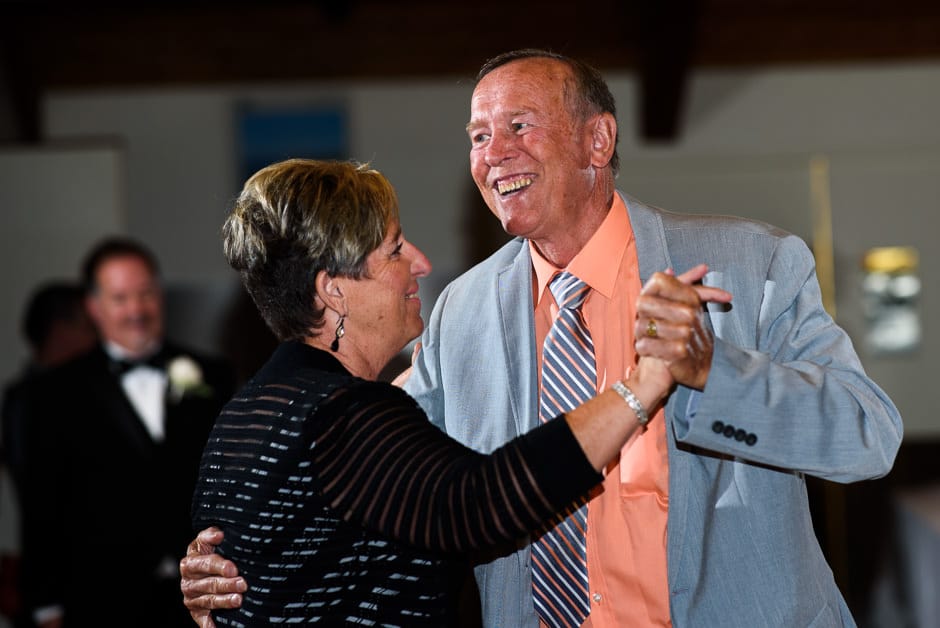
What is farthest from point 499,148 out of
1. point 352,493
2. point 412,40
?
point 412,40

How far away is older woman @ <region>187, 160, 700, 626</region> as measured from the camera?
5.65 ft

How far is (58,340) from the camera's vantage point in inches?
207

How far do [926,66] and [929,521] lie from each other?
423 cm

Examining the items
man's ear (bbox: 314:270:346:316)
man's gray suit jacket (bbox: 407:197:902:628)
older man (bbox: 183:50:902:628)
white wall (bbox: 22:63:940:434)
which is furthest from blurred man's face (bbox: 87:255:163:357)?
white wall (bbox: 22:63:940:434)

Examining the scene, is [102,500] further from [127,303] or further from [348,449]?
[348,449]

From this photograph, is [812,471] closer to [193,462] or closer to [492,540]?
[492,540]

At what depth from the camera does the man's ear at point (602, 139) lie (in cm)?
239

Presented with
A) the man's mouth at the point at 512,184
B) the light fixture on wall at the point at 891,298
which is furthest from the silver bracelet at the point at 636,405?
the light fixture on wall at the point at 891,298

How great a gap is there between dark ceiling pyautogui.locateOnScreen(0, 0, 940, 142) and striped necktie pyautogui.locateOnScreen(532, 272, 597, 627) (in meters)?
5.72

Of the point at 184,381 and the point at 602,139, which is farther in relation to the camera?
the point at 184,381

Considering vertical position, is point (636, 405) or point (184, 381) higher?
point (636, 405)

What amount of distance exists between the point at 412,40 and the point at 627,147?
68.3 inches

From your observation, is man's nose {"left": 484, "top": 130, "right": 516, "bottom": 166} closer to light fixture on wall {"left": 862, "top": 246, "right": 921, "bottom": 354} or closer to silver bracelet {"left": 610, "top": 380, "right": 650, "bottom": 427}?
silver bracelet {"left": 610, "top": 380, "right": 650, "bottom": 427}

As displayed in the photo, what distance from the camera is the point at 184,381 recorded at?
4.11 metres
